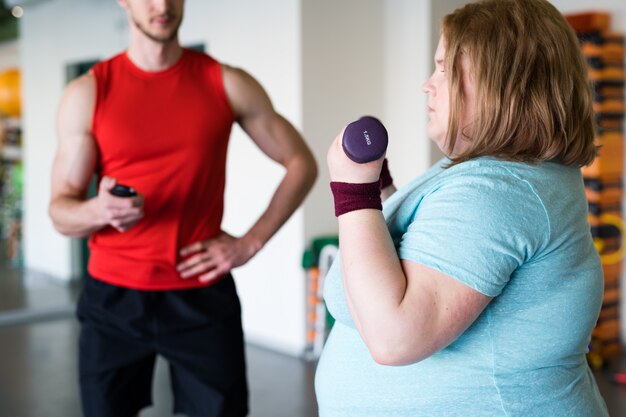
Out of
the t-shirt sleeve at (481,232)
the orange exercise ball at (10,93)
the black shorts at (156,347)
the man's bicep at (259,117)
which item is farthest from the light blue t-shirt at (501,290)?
the orange exercise ball at (10,93)

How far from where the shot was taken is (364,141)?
1.00m

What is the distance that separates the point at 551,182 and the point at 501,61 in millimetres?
191

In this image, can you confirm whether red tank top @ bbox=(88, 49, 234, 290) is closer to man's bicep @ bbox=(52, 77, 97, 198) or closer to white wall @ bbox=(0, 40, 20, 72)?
man's bicep @ bbox=(52, 77, 97, 198)

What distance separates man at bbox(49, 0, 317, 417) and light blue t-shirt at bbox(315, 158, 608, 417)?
2.90ft

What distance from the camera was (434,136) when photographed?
43.9 inches

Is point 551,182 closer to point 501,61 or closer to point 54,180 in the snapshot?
point 501,61

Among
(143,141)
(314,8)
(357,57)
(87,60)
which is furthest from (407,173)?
(143,141)

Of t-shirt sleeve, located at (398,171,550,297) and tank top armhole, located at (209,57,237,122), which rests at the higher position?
tank top armhole, located at (209,57,237,122)

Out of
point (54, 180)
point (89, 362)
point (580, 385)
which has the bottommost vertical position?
point (89, 362)

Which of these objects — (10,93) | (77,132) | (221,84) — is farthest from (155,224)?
(10,93)

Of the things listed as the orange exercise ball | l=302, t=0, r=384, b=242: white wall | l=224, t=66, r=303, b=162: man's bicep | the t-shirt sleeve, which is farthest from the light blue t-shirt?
the orange exercise ball

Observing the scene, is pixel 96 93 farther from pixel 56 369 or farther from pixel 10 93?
pixel 56 369

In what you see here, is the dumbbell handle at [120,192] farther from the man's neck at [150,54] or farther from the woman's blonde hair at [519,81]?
the woman's blonde hair at [519,81]

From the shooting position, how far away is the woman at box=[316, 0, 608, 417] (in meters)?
0.95
